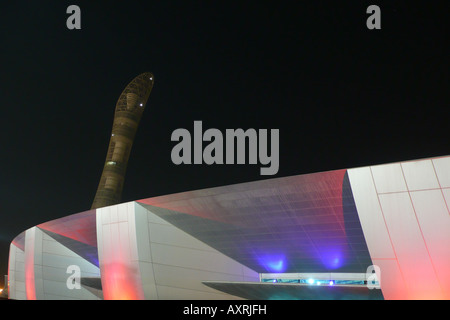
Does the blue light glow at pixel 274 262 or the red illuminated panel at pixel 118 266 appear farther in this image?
the red illuminated panel at pixel 118 266

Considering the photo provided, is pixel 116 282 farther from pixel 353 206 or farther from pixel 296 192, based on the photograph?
pixel 353 206

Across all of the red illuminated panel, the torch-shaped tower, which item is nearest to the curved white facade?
the red illuminated panel

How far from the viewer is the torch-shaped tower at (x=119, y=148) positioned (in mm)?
56656

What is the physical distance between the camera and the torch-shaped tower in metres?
56.7

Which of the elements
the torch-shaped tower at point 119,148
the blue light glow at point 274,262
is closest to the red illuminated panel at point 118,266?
the blue light glow at point 274,262

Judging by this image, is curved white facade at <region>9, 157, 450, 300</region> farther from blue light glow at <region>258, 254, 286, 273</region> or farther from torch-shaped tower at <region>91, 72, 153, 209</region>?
torch-shaped tower at <region>91, 72, 153, 209</region>

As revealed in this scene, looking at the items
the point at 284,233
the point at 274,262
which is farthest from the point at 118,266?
the point at 284,233

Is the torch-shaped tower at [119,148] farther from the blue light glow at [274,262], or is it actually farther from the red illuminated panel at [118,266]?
the blue light glow at [274,262]

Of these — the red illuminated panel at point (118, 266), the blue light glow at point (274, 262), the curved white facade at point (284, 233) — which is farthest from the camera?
the red illuminated panel at point (118, 266)

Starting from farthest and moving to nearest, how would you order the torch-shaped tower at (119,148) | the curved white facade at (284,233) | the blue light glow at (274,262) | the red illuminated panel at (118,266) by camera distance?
the torch-shaped tower at (119,148)
the red illuminated panel at (118,266)
the blue light glow at (274,262)
the curved white facade at (284,233)

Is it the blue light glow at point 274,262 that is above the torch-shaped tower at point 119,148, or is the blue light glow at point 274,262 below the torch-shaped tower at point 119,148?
below

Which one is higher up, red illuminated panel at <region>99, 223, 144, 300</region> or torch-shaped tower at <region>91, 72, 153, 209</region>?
torch-shaped tower at <region>91, 72, 153, 209</region>

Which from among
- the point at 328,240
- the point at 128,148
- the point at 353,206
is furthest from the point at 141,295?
the point at 128,148

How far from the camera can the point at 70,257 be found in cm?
3256
